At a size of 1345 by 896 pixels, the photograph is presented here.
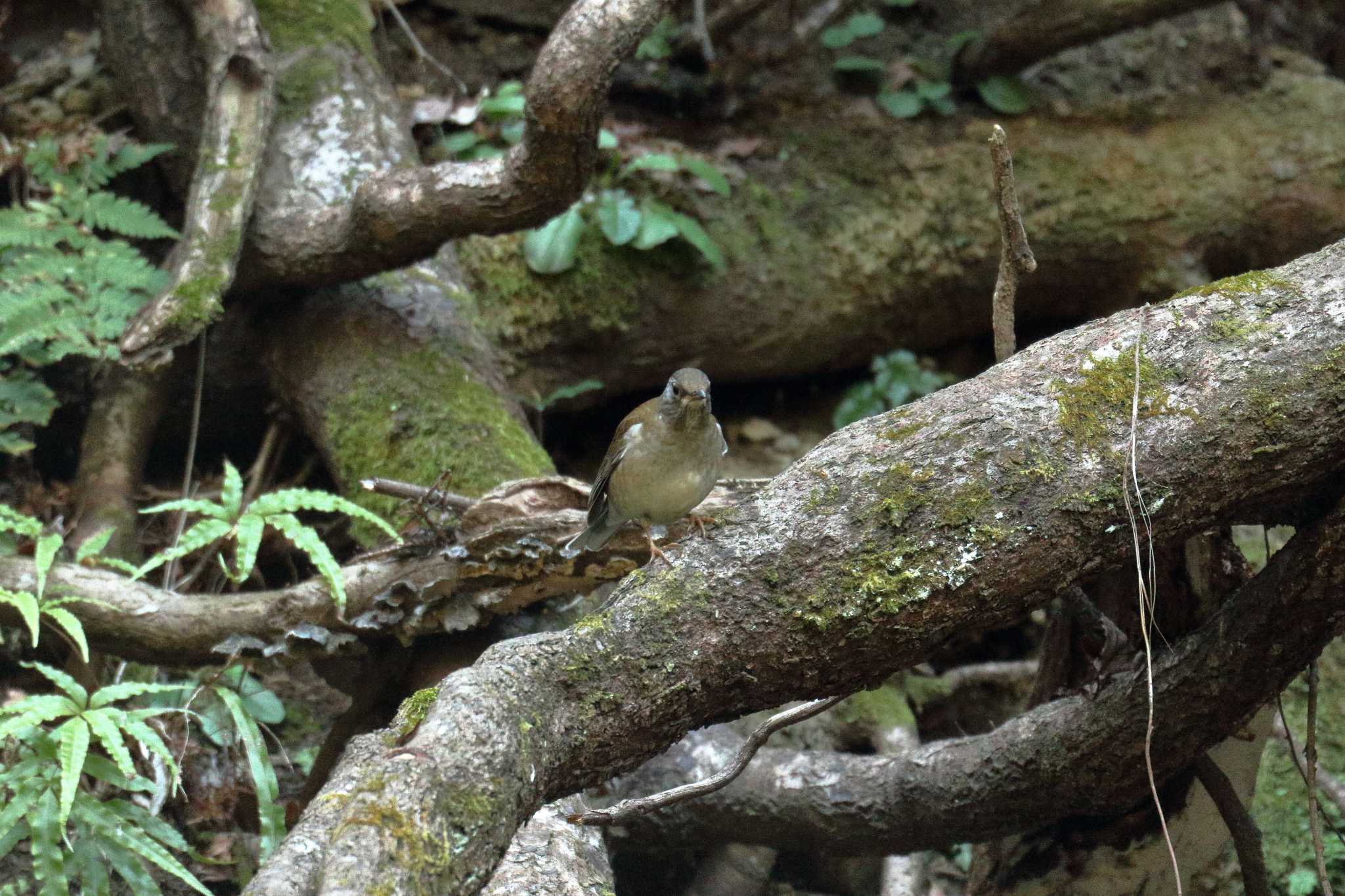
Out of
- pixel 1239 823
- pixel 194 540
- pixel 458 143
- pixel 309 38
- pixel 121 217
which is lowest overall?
pixel 1239 823

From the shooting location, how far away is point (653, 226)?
534cm

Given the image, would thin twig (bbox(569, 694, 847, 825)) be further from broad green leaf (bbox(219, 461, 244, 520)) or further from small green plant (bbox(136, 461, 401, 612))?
broad green leaf (bbox(219, 461, 244, 520))

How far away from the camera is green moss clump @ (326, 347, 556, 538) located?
4227 mm

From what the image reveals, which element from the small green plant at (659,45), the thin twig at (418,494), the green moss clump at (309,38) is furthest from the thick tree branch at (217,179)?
the small green plant at (659,45)

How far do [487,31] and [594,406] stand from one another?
207cm

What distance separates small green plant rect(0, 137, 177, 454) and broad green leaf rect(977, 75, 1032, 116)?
3.94m

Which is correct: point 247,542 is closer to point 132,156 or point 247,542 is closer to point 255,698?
point 255,698

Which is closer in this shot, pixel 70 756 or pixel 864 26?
pixel 70 756

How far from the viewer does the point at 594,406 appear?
5.84 meters

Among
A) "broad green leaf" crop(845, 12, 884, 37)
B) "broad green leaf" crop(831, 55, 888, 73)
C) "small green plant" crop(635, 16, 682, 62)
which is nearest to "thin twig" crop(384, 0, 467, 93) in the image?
"small green plant" crop(635, 16, 682, 62)

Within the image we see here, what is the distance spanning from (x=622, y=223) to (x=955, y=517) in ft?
10.4

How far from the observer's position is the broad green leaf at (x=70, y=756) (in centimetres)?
293

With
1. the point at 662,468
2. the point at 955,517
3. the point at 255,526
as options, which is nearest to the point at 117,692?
the point at 255,526

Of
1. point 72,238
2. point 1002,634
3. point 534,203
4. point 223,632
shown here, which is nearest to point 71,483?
point 72,238
